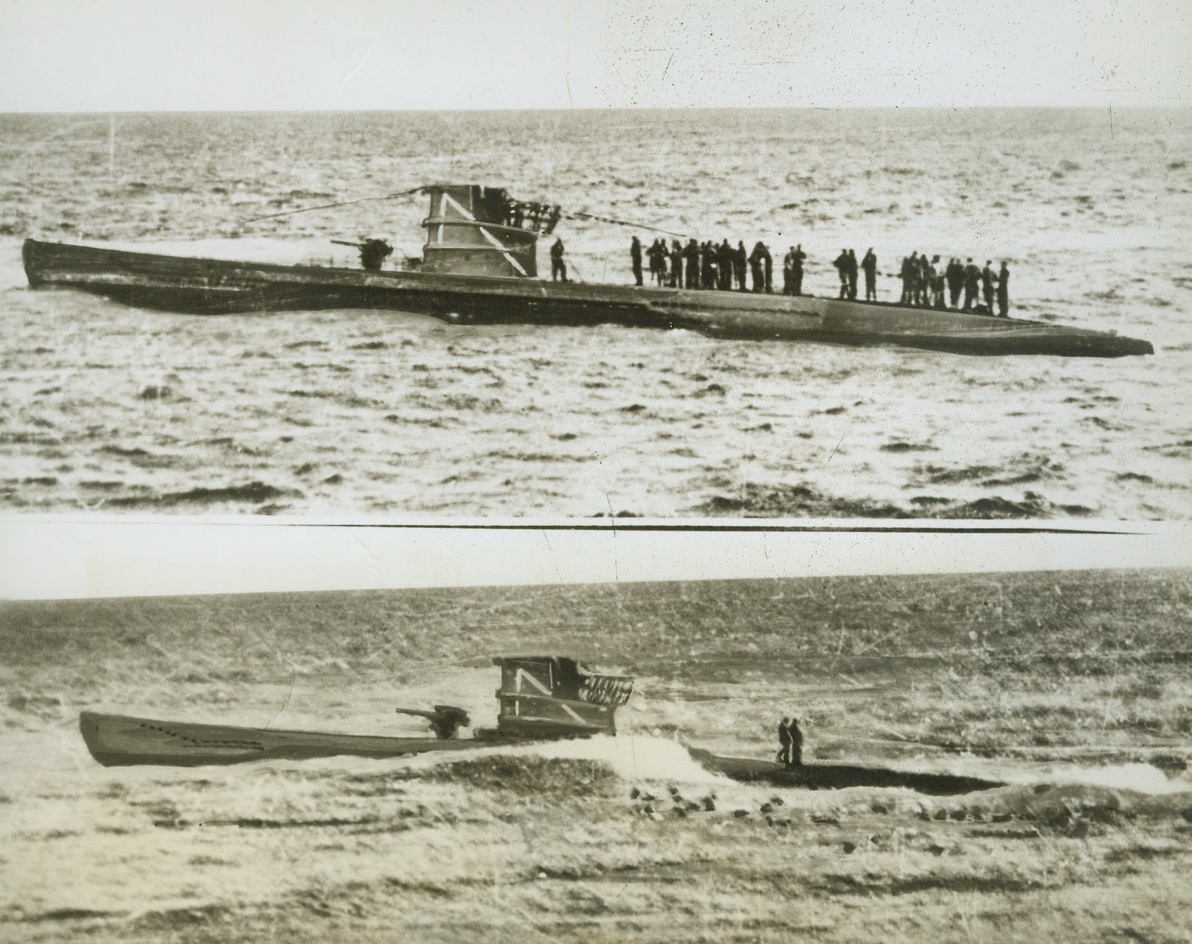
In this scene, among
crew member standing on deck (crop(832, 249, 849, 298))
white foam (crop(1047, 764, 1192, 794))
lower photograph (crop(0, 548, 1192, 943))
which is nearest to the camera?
lower photograph (crop(0, 548, 1192, 943))

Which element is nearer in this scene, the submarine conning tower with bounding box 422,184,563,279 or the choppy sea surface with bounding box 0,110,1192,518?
the choppy sea surface with bounding box 0,110,1192,518

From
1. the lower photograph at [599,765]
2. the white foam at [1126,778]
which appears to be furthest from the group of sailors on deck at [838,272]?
the white foam at [1126,778]

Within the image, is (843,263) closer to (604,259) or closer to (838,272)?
(838,272)

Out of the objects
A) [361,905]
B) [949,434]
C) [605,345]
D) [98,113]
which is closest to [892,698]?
[949,434]

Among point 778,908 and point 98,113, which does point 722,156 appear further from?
point 778,908

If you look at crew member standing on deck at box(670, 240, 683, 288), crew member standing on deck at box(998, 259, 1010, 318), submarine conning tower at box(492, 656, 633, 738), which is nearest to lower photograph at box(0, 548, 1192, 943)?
submarine conning tower at box(492, 656, 633, 738)

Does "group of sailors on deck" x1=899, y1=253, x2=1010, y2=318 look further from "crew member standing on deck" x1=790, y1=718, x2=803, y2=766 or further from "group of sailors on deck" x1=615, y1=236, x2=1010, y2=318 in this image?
"crew member standing on deck" x1=790, y1=718, x2=803, y2=766

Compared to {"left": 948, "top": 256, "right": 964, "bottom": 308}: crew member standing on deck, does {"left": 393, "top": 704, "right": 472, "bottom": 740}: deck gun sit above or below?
below

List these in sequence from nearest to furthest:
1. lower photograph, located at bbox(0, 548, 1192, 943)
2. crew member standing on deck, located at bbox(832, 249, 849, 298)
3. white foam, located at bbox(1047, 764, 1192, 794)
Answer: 1. lower photograph, located at bbox(0, 548, 1192, 943)
2. white foam, located at bbox(1047, 764, 1192, 794)
3. crew member standing on deck, located at bbox(832, 249, 849, 298)

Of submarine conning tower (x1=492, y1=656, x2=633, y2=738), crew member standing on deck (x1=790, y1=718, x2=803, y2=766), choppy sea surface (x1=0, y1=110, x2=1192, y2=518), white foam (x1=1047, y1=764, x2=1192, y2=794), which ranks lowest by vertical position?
white foam (x1=1047, y1=764, x2=1192, y2=794)
